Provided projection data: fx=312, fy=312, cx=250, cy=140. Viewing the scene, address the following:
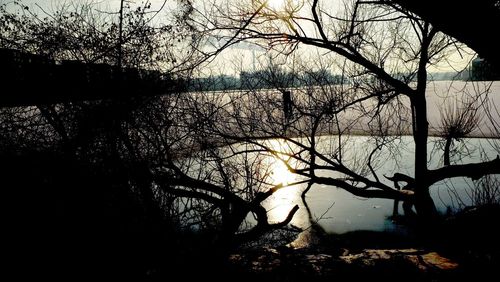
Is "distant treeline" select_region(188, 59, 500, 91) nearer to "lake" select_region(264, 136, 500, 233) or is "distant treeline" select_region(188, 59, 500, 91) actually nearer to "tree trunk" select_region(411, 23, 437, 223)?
"tree trunk" select_region(411, 23, 437, 223)

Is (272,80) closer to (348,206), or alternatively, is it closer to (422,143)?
(422,143)

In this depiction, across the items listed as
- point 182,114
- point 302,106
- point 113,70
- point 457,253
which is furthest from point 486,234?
point 113,70

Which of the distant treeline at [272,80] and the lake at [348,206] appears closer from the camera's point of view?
the distant treeline at [272,80]

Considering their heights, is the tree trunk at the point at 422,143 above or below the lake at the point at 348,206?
above

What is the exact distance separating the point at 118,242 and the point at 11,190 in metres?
2.22

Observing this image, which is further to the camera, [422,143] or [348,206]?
[348,206]

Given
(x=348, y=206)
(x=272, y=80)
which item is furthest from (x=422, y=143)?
(x=348, y=206)

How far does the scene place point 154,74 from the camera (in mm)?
7629

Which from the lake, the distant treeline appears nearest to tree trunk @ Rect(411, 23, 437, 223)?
the distant treeline

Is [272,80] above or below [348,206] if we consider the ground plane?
above

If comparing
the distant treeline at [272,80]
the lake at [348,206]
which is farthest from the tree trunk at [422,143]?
the lake at [348,206]

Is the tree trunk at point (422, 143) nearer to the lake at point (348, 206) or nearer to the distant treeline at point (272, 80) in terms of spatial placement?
the distant treeline at point (272, 80)

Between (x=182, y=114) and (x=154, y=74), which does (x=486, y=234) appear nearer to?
(x=182, y=114)

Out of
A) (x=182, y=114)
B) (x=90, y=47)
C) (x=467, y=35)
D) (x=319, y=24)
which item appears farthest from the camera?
(x=182, y=114)
